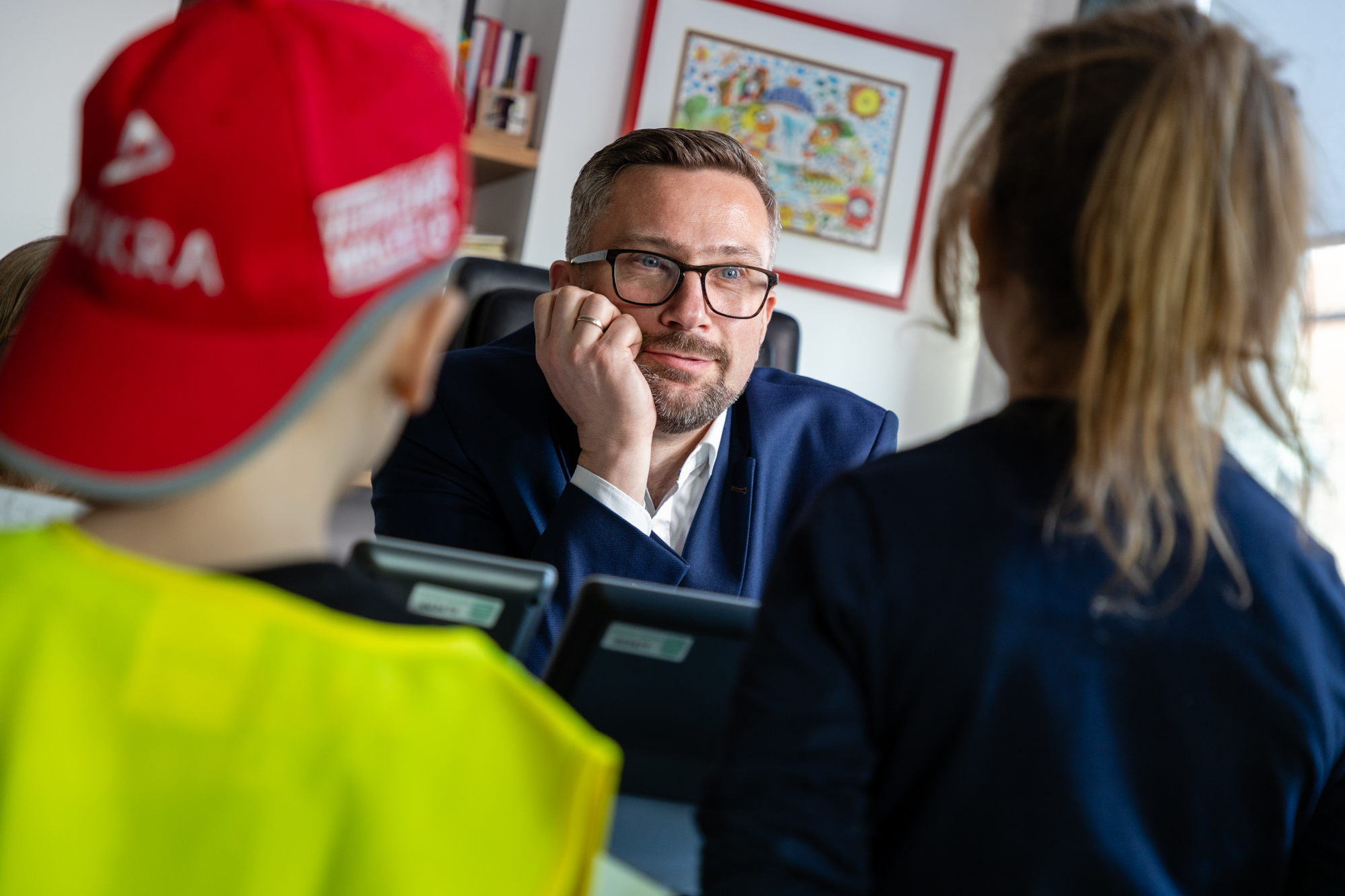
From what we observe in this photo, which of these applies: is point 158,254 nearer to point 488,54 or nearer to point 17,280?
point 17,280

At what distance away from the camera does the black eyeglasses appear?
1.55 meters

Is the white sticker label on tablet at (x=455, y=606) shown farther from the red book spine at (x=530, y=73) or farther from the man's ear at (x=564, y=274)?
the red book spine at (x=530, y=73)

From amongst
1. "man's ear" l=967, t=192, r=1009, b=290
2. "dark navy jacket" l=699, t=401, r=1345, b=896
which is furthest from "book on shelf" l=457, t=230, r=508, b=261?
"dark navy jacket" l=699, t=401, r=1345, b=896

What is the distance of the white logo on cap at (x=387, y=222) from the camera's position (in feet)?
1.63

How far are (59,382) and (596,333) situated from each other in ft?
3.10

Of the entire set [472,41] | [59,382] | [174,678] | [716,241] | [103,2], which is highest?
[472,41]

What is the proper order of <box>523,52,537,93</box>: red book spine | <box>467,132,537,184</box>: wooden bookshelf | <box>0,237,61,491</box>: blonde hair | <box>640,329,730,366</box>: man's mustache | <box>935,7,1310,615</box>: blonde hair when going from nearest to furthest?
<box>935,7,1310,615</box>: blonde hair < <box>0,237,61,491</box>: blonde hair < <box>640,329,730,366</box>: man's mustache < <box>467,132,537,184</box>: wooden bookshelf < <box>523,52,537,93</box>: red book spine

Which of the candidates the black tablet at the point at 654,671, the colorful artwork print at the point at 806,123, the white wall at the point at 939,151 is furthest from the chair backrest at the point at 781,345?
the black tablet at the point at 654,671

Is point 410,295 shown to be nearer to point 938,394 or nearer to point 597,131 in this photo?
point 597,131

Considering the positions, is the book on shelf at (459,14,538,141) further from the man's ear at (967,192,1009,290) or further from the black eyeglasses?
the man's ear at (967,192,1009,290)

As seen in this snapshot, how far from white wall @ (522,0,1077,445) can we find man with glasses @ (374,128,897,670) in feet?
4.20

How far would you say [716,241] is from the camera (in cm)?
156

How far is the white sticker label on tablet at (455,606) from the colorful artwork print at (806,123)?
2431 millimetres

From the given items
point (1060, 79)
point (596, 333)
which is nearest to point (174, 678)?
point (1060, 79)
